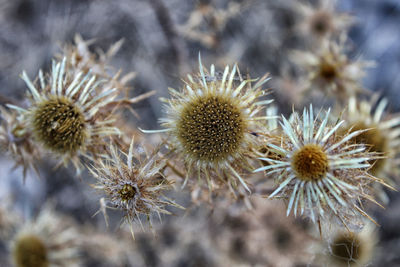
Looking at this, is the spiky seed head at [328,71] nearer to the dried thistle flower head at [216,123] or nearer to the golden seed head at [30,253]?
the dried thistle flower head at [216,123]

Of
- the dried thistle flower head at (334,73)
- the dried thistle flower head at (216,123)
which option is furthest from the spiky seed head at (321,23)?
the dried thistle flower head at (216,123)

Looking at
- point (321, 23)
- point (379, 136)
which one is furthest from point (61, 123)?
point (321, 23)

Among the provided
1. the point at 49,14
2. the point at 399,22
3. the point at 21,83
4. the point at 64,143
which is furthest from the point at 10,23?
the point at 399,22

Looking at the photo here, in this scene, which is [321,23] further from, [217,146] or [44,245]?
[44,245]

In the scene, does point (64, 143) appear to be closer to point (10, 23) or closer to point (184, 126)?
point (184, 126)

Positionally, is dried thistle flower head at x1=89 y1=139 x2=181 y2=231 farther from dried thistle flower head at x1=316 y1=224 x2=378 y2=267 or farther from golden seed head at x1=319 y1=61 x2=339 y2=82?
golden seed head at x1=319 y1=61 x2=339 y2=82

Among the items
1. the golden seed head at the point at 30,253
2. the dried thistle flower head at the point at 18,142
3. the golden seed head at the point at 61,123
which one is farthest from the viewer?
the golden seed head at the point at 30,253

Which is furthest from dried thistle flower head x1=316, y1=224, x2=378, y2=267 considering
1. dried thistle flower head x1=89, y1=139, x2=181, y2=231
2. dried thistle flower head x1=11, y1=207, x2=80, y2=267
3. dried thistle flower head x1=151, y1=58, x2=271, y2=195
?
dried thistle flower head x1=11, y1=207, x2=80, y2=267
